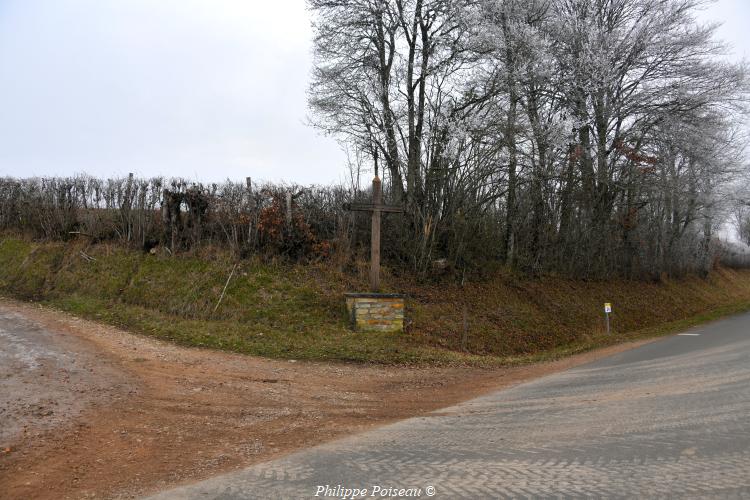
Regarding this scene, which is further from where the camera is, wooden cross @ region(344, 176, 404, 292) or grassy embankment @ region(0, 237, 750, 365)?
wooden cross @ region(344, 176, 404, 292)

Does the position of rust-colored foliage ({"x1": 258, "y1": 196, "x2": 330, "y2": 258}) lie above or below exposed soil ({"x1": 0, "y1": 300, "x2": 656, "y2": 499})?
above

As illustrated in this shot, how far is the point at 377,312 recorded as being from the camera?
14016mm

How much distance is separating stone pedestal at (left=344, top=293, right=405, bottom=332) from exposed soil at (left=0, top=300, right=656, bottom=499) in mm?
2504

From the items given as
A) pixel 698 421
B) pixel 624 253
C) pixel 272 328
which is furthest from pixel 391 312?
pixel 624 253

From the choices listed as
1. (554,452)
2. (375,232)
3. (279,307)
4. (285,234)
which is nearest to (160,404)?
(554,452)

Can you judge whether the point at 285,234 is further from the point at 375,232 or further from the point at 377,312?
the point at 377,312

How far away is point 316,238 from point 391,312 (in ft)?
14.5

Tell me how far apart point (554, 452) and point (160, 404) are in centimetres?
531

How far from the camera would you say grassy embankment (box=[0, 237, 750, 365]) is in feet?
42.4

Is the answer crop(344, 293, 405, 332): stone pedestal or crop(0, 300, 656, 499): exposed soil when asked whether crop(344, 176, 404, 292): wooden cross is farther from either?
crop(0, 300, 656, 499): exposed soil

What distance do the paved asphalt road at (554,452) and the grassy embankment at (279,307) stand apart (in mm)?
5000

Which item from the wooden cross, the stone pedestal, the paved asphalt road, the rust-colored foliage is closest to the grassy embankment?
the stone pedestal

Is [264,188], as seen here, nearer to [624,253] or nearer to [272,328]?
[272,328]

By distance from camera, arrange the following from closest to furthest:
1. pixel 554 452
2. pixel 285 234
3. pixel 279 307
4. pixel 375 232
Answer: pixel 554 452 → pixel 279 307 → pixel 375 232 → pixel 285 234
